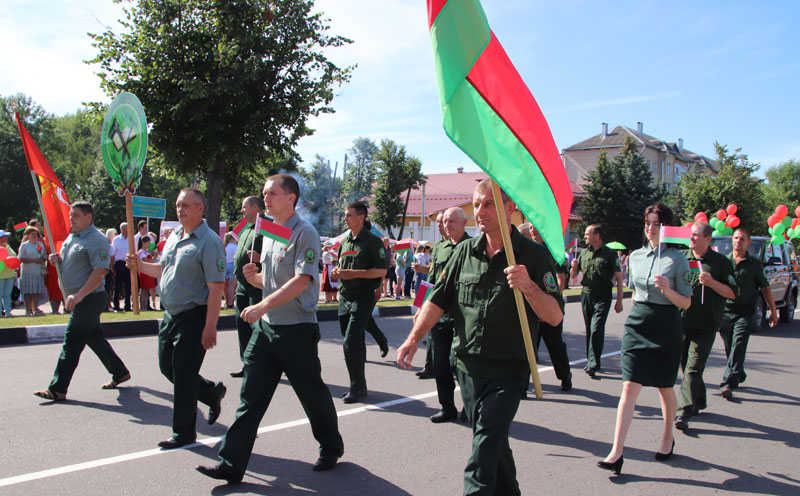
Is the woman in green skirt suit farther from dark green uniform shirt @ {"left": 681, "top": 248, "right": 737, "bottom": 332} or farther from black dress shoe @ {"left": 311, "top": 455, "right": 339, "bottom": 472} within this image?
black dress shoe @ {"left": 311, "top": 455, "right": 339, "bottom": 472}

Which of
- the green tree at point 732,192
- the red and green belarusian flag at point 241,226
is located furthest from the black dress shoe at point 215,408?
the green tree at point 732,192

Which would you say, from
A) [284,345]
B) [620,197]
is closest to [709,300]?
[284,345]

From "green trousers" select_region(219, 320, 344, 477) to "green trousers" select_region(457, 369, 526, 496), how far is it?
1.28 m


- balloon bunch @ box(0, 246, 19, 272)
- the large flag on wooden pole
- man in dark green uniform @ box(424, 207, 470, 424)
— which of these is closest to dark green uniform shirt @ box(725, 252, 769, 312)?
man in dark green uniform @ box(424, 207, 470, 424)

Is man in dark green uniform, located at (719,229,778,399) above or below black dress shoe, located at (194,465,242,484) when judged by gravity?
above

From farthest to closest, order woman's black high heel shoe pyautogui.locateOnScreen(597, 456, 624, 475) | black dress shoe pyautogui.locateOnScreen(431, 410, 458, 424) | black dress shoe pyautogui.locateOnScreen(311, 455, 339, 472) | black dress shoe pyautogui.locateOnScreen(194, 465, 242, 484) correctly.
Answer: black dress shoe pyautogui.locateOnScreen(431, 410, 458, 424)
woman's black high heel shoe pyautogui.locateOnScreen(597, 456, 624, 475)
black dress shoe pyautogui.locateOnScreen(311, 455, 339, 472)
black dress shoe pyautogui.locateOnScreen(194, 465, 242, 484)

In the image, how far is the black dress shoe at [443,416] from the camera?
Answer: 17.9 feet

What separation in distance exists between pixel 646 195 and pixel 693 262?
42987mm

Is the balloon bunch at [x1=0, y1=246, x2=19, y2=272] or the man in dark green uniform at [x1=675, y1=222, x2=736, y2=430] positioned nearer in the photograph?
the man in dark green uniform at [x1=675, y1=222, x2=736, y2=430]

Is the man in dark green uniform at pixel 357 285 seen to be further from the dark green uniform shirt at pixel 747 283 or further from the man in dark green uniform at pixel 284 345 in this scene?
the dark green uniform shirt at pixel 747 283

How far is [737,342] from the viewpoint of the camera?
7.02 meters

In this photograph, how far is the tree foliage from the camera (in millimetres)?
45438

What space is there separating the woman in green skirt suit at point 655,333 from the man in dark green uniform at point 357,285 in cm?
251

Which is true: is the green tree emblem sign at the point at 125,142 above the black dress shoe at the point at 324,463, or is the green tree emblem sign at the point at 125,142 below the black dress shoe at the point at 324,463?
above
